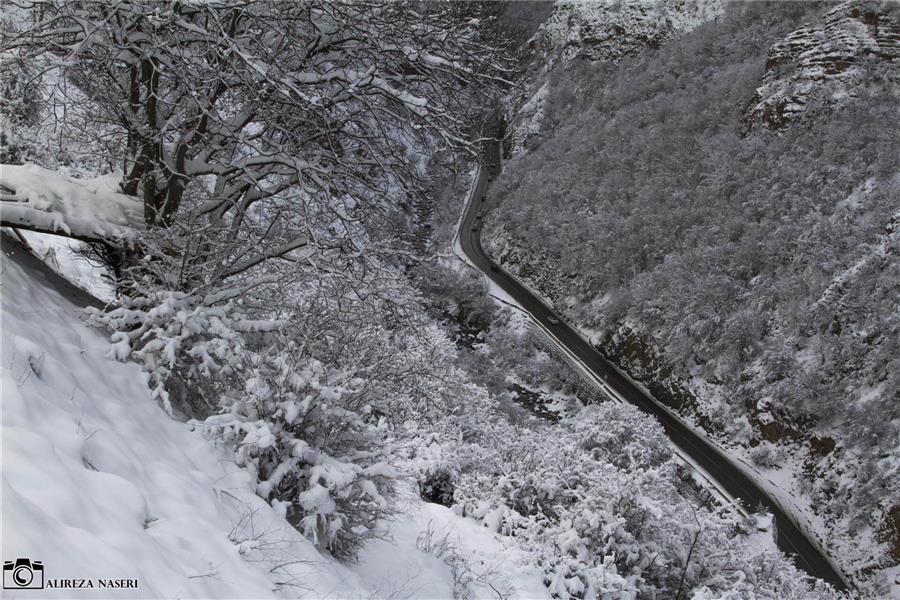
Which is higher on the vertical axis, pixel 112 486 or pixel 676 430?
pixel 112 486

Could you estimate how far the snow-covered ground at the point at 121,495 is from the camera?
198cm

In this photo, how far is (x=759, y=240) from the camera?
972 inches

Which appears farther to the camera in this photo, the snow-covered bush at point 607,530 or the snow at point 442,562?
the snow-covered bush at point 607,530

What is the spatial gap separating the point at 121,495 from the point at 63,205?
267 cm

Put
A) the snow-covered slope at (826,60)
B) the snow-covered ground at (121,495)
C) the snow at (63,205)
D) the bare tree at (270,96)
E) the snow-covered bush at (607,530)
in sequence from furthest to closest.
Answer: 1. the snow-covered slope at (826,60)
2. the snow-covered bush at (607,530)
3. the snow at (63,205)
4. the bare tree at (270,96)
5. the snow-covered ground at (121,495)

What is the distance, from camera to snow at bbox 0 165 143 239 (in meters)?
3.82

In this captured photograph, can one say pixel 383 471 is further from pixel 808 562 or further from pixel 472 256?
pixel 472 256

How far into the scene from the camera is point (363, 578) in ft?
12.8

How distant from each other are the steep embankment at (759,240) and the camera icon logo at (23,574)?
68.7 ft

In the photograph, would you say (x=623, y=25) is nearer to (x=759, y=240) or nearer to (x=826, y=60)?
(x=826, y=60)

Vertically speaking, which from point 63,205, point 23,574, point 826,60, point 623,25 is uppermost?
point 623,25

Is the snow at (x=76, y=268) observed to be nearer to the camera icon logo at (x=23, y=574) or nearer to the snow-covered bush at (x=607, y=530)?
the camera icon logo at (x=23, y=574)

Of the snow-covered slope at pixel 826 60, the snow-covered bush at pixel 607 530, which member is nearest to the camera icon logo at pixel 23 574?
the snow-covered bush at pixel 607 530

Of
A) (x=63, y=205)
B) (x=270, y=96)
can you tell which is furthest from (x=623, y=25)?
(x=63, y=205)
